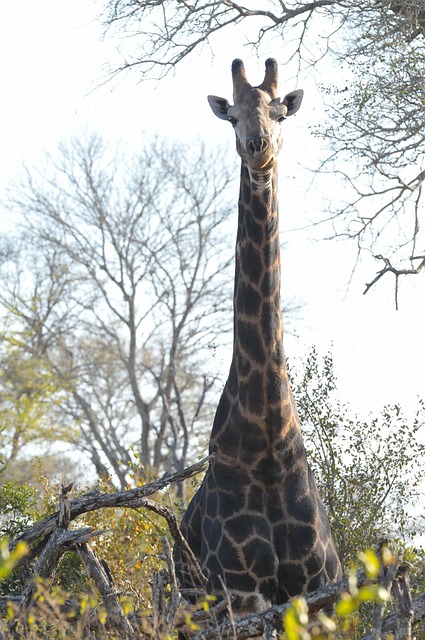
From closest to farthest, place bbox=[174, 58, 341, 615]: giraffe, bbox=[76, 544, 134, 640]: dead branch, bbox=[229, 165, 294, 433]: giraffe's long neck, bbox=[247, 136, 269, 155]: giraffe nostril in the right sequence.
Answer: bbox=[76, 544, 134, 640]: dead branch → bbox=[247, 136, 269, 155]: giraffe nostril → bbox=[174, 58, 341, 615]: giraffe → bbox=[229, 165, 294, 433]: giraffe's long neck

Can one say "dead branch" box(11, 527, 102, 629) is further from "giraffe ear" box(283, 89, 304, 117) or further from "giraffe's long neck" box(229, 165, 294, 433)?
"giraffe ear" box(283, 89, 304, 117)

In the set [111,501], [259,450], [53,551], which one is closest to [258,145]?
[259,450]

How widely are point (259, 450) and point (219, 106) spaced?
7.53 ft

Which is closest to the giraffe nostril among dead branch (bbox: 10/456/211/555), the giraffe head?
the giraffe head

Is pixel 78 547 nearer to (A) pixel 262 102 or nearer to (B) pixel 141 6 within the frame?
(A) pixel 262 102

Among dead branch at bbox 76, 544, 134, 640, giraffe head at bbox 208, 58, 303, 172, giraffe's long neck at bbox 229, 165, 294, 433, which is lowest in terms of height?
dead branch at bbox 76, 544, 134, 640

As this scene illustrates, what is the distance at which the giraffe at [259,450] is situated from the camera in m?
5.72

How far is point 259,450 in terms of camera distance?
5.87m

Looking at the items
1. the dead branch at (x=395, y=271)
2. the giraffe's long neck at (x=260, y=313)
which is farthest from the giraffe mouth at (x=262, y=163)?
the dead branch at (x=395, y=271)

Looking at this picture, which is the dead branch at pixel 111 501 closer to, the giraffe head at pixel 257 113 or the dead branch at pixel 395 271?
the giraffe head at pixel 257 113

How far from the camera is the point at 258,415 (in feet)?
19.4

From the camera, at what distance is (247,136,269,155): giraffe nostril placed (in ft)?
18.3

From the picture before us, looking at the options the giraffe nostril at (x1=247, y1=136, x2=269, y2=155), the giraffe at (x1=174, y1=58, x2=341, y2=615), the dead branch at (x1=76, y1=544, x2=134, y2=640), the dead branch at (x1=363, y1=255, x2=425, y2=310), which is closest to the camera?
the dead branch at (x1=76, y1=544, x2=134, y2=640)

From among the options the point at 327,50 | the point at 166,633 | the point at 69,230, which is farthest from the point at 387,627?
the point at 69,230
